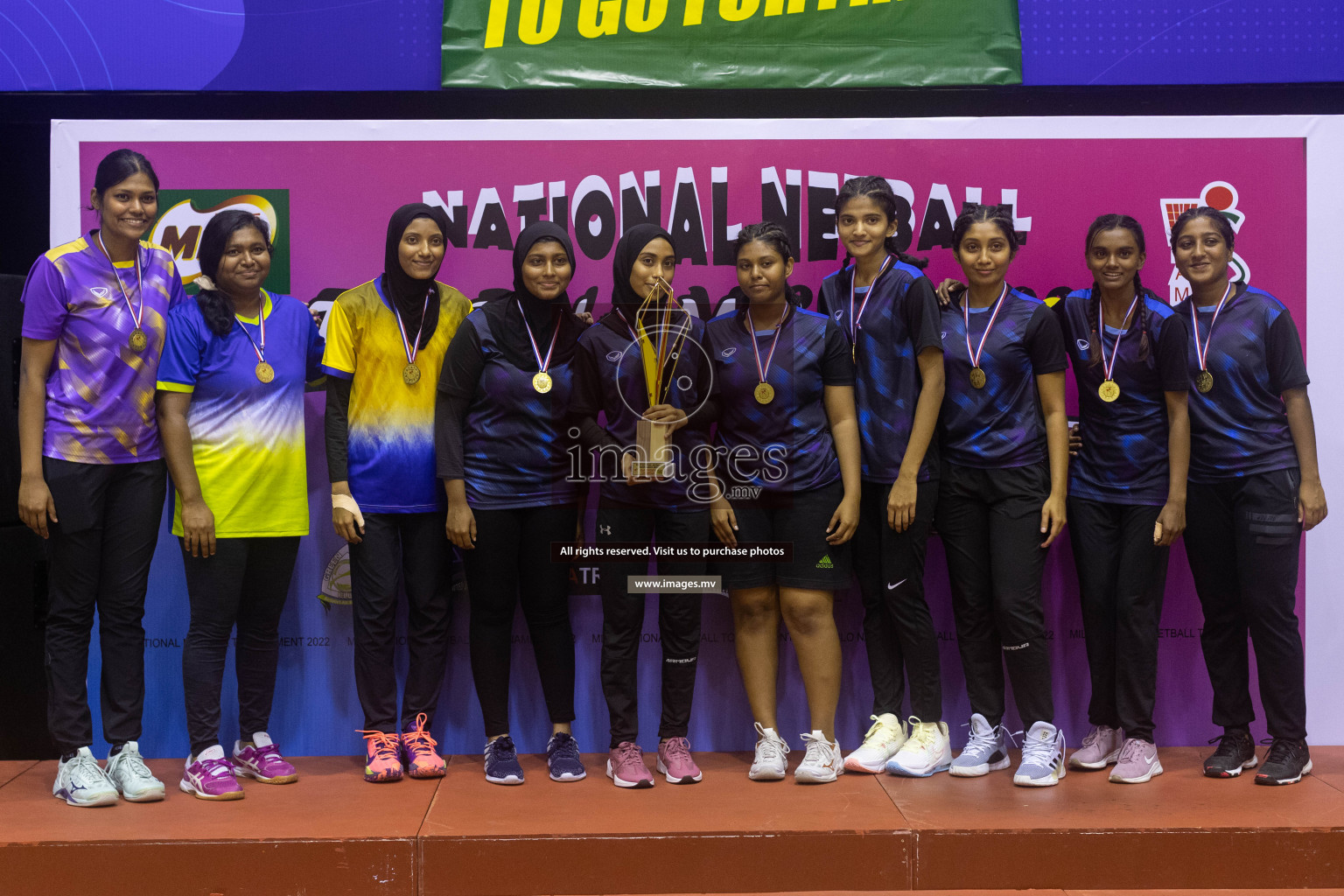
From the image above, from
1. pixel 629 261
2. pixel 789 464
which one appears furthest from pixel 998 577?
pixel 629 261

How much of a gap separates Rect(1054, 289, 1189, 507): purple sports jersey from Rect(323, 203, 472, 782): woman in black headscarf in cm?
219

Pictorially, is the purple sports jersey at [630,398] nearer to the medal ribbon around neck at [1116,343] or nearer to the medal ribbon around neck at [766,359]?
the medal ribbon around neck at [766,359]

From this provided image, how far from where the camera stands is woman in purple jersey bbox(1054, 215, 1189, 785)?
11.0 feet

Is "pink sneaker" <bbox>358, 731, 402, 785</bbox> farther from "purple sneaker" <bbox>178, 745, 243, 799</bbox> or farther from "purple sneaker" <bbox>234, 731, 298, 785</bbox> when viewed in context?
"purple sneaker" <bbox>178, 745, 243, 799</bbox>

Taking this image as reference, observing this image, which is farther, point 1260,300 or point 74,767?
point 1260,300

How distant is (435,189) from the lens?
3818 mm

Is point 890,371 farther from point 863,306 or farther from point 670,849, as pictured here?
point 670,849

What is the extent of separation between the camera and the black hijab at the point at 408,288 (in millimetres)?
3402

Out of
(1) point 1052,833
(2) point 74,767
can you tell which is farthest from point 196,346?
(1) point 1052,833

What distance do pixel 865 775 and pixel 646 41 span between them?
9.21ft

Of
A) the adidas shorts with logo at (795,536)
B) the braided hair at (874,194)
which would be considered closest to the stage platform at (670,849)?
the adidas shorts with logo at (795,536)

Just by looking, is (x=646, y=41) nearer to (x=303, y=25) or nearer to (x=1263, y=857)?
(x=303, y=25)

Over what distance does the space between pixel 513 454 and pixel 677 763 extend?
116 cm

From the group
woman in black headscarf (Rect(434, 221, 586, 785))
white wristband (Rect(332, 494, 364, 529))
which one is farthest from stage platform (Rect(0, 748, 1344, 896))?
white wristband (Rect(332, 494, 364, 529))
